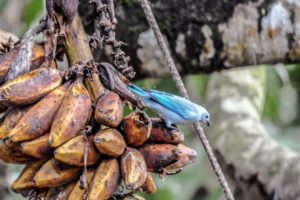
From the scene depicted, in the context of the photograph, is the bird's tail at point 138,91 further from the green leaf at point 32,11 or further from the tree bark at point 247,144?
the green leaf at point 32,11

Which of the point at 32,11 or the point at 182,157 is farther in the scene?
the point at 32,11

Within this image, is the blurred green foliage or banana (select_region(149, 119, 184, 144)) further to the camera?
the blurred green foliage

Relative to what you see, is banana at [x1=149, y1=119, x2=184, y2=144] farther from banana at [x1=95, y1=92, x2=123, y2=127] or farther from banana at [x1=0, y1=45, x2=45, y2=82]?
banana at [x1=0, y1=45, x2=45, y2=82]

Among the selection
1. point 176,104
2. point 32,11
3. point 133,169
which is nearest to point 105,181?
point 133,169

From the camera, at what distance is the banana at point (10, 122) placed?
846mm

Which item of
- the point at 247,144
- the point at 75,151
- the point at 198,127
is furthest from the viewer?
the point at 247,144

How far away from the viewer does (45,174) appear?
2.74 ft

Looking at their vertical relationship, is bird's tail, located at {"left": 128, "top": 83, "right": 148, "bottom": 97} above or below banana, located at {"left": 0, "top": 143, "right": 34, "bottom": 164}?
above

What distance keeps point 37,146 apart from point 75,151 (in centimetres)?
5

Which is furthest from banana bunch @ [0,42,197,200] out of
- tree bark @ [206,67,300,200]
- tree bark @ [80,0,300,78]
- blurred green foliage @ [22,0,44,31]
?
blurred green foliage @ [22,0,44,31]

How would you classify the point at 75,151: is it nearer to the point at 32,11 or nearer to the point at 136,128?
the point at 136,128

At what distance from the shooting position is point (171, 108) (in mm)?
874

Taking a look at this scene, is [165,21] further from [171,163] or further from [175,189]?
[175,189]

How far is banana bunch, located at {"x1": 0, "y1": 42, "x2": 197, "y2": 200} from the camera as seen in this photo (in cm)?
82
